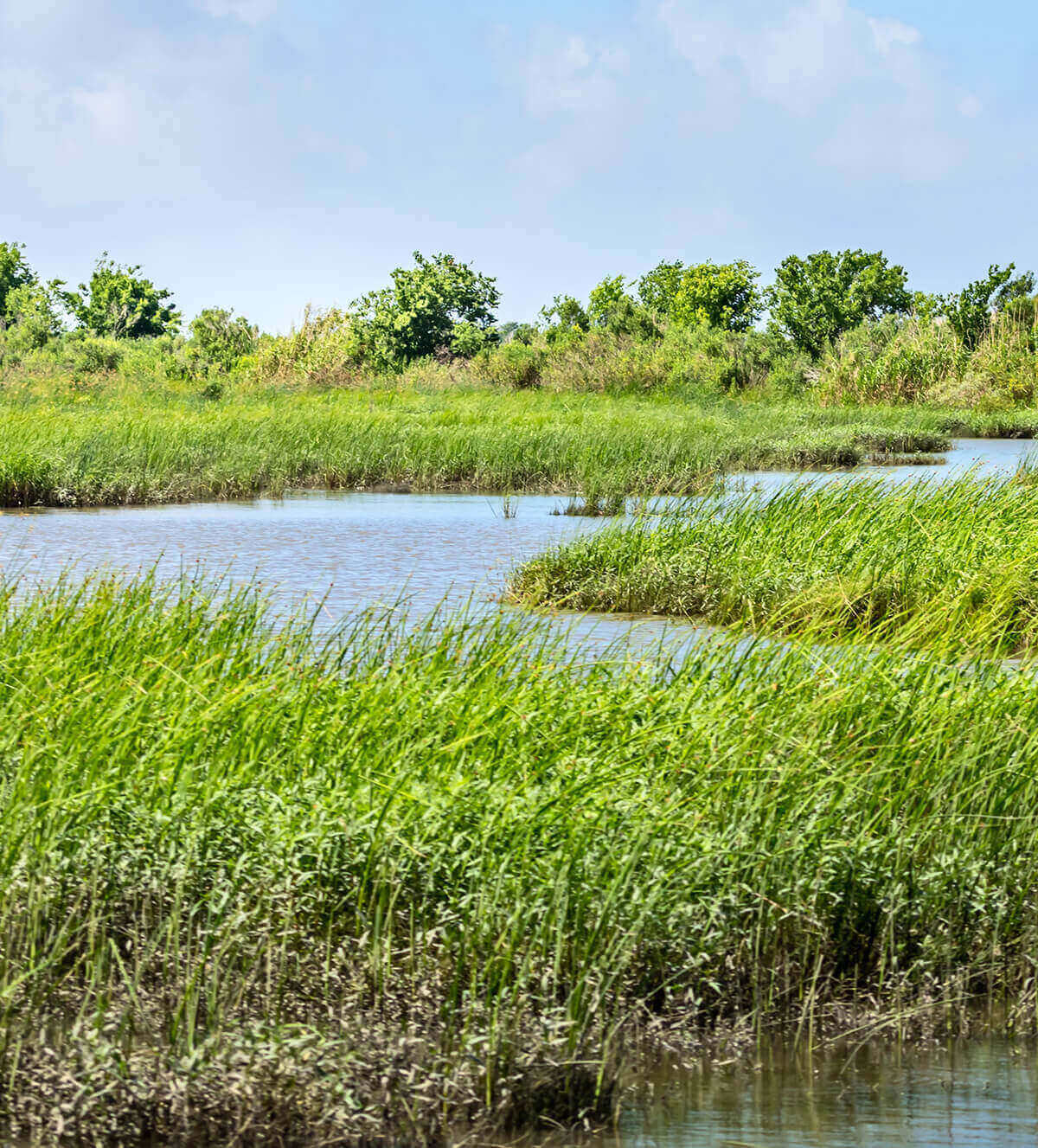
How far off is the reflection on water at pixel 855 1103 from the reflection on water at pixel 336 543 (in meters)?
5.18

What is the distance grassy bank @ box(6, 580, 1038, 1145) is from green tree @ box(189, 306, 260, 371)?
45226 millimetres

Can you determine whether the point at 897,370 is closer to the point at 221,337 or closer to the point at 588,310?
the point at 221,337

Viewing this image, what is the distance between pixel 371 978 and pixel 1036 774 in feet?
7.79

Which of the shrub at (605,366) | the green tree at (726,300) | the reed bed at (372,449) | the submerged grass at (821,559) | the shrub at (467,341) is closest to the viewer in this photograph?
the submerged grass at (821,559)

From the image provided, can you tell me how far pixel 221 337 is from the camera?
51.1 meters

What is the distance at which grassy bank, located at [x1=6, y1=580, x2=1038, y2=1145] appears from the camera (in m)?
3.56

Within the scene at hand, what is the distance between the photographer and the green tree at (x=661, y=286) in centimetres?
8006

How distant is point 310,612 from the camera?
1070 centimetres

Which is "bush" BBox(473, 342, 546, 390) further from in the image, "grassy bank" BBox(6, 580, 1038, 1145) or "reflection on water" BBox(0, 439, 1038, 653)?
"grassy bank" BBox(6, 580, 1038, 1145)

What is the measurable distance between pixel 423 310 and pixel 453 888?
51366 mm

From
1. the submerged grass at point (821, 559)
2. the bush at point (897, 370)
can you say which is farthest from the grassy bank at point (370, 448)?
the bush at point (897, 370)

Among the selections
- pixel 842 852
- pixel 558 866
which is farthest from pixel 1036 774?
A: pixel 558 866

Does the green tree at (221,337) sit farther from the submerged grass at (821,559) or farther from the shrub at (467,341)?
the submerged grass at (821,559)

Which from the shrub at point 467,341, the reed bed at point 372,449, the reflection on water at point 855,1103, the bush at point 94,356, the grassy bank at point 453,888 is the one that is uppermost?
the shrub at point 467,341
